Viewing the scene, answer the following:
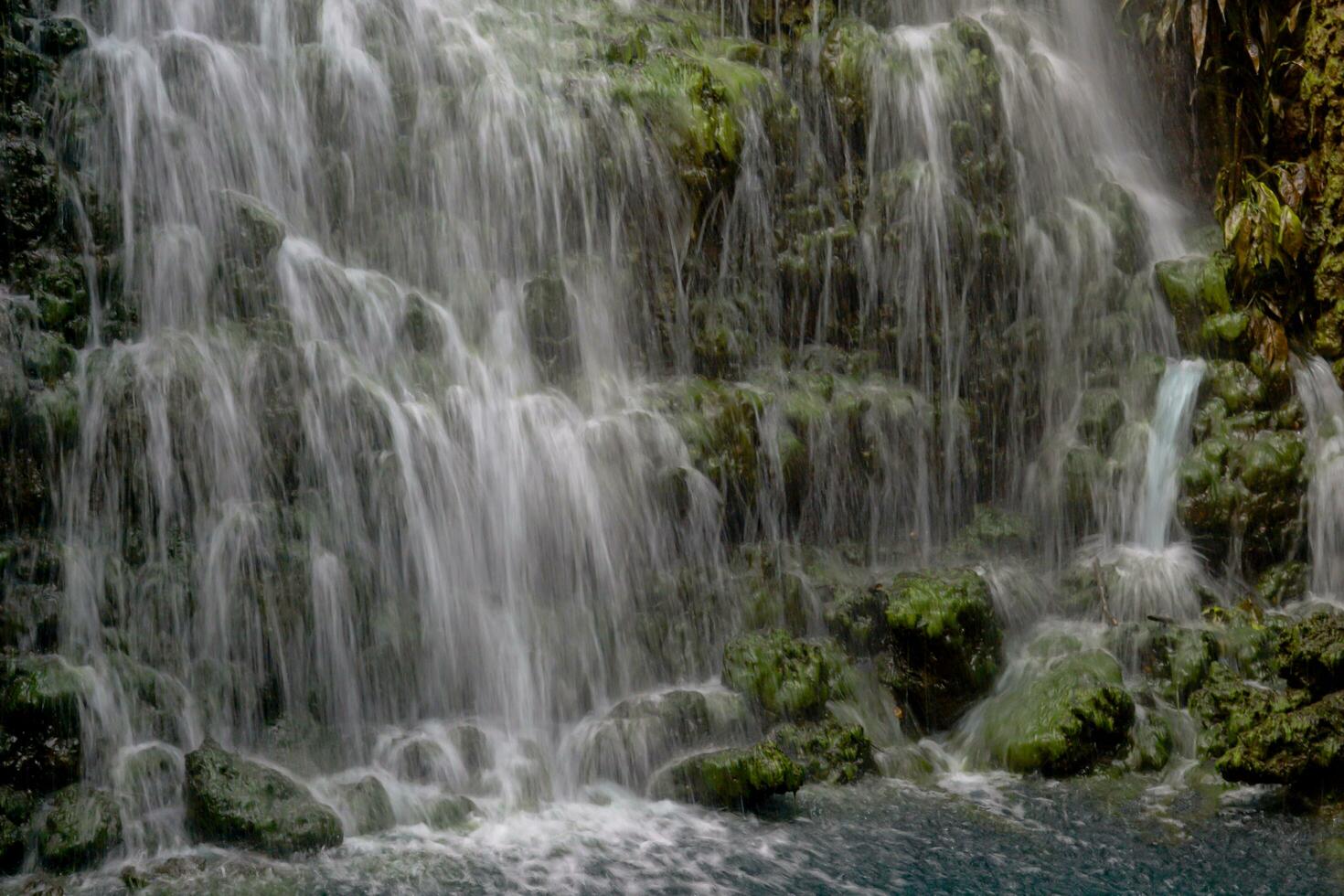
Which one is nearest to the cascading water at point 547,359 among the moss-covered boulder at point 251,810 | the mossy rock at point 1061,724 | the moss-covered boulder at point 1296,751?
the moss-covered boulder at point 251,810

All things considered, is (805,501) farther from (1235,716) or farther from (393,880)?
(393,880)

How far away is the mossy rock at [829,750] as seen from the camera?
333 inches

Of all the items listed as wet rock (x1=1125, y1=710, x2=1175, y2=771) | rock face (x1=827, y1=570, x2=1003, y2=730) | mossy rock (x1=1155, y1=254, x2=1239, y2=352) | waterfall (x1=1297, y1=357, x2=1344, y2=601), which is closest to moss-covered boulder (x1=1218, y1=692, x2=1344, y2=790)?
wet rock (x1=1125, y1=710, x2=1175, y2=771)

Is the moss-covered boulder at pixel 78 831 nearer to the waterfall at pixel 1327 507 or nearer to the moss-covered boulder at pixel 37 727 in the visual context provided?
the moss-covered boulder at pixel 37 727

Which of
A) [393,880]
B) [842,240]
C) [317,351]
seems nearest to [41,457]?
[317,351]

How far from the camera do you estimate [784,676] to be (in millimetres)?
8984

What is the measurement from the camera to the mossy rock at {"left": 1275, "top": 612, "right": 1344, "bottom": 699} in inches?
317

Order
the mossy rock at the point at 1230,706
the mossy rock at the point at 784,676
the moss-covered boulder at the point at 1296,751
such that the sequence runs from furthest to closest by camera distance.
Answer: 1. the mossy rock at the point at 784,676
2. the mossy rock at the point at 1230,706
3. the moss-covered boulder at the point at 1296,751

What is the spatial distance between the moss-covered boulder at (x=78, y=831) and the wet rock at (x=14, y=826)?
92 millimetres

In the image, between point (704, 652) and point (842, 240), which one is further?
point (842, 240)

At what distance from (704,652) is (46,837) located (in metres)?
4.50

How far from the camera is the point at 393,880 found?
6.78 meters

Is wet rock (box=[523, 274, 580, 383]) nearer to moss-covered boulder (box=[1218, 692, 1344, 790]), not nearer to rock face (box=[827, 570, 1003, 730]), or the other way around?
rock face (box=[827, 570, 1003, 730])

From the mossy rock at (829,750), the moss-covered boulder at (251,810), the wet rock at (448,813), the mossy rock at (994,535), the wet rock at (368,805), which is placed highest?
the mossy rock at (994,535)
